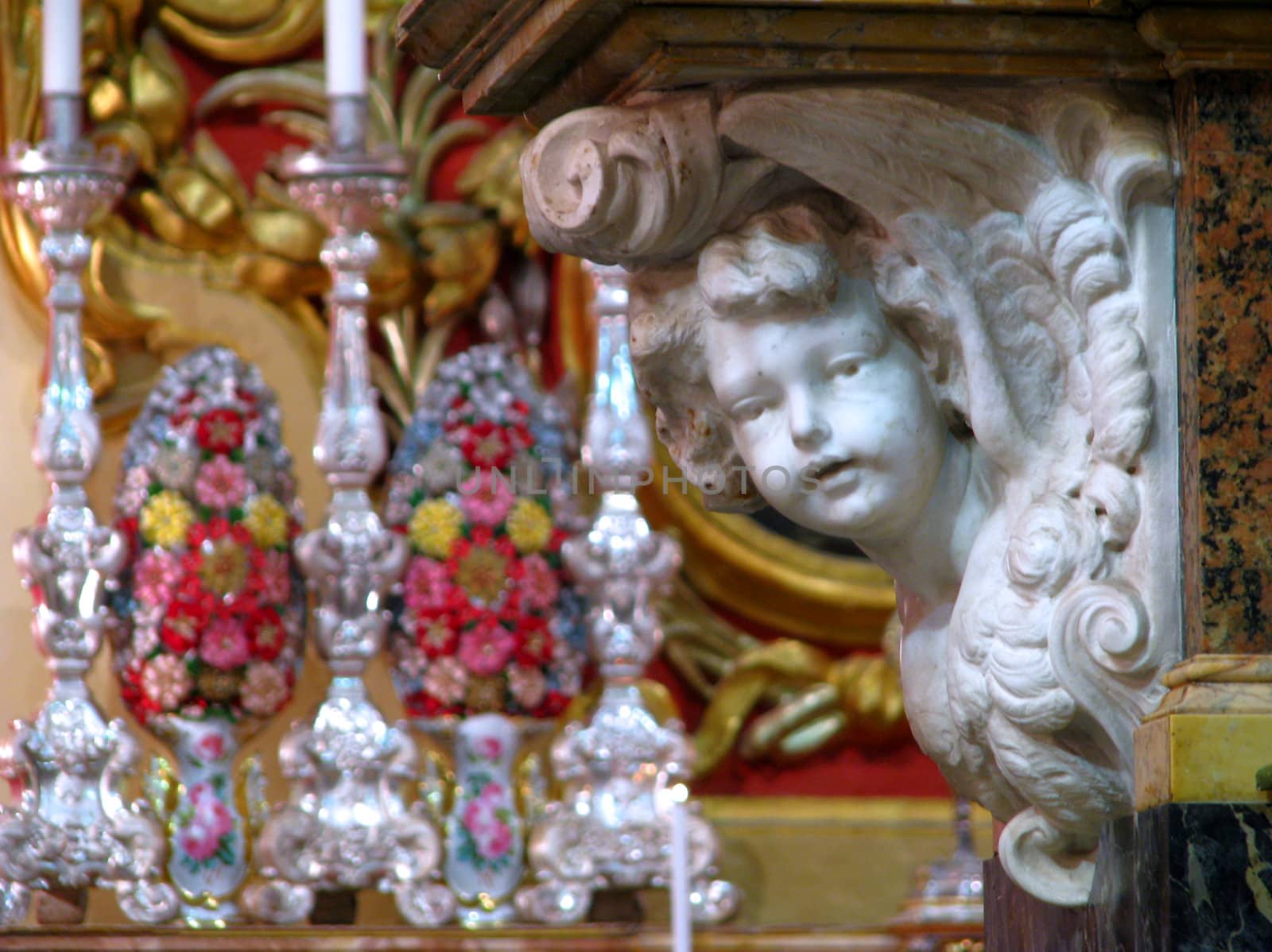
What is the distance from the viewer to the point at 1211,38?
1253mm

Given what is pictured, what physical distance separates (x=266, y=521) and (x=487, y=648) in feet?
0.97

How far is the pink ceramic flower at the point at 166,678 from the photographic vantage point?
2.67 metres

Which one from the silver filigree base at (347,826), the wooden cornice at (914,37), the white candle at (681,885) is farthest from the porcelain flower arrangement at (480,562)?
the wooden cornice at (914,37)

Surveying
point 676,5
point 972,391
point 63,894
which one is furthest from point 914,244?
point 63,894

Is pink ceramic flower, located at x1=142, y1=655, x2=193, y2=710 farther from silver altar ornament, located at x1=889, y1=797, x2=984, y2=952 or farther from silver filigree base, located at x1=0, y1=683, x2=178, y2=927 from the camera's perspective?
silver altar ornament, located at x1=889, y1=797, x2=984, y2=952

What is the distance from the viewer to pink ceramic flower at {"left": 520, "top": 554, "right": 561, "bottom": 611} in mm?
2746

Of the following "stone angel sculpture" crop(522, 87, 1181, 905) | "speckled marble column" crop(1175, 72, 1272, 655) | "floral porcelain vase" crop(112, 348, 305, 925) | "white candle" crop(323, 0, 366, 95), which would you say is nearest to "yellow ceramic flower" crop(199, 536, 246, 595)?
"floral porcelain vase" crop(112, 348, 305, 925)

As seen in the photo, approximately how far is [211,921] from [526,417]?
0.69 metres

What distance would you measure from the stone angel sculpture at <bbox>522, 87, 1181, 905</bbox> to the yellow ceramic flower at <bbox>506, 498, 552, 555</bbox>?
1297mm

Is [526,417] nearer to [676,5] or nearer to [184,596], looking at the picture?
[184,596]

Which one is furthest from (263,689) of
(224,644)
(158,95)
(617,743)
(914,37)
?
(914,37)

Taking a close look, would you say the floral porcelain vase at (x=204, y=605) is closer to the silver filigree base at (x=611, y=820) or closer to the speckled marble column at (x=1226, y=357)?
the silver filigree base at (x=611, y=820)

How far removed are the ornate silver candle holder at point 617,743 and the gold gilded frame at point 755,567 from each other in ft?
1.05

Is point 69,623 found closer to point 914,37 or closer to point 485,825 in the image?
point 485,825
